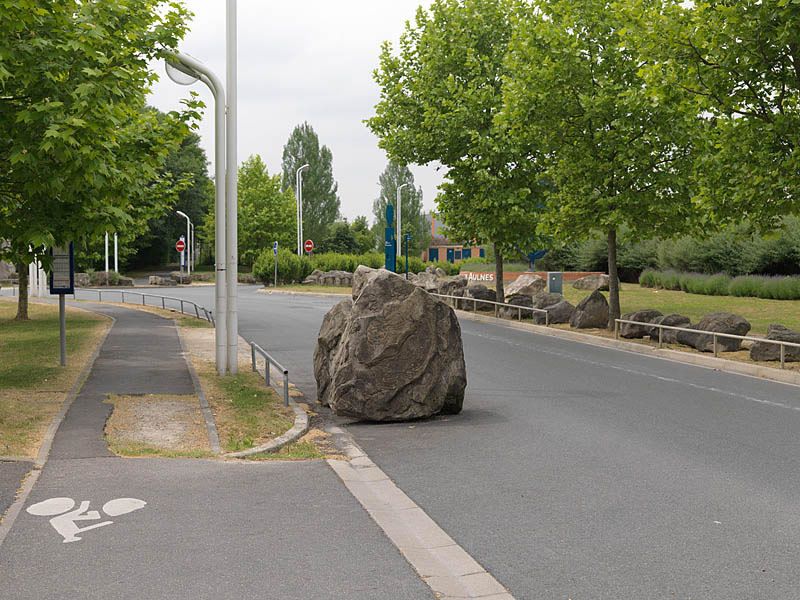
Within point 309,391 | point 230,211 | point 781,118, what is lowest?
point 309,391

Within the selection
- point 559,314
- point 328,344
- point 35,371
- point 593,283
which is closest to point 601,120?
point 559,314

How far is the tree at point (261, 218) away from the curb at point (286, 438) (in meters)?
68.1

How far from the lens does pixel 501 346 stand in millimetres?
19469

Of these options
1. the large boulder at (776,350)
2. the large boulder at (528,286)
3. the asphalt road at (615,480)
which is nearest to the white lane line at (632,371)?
the asphalt road at (615,480)

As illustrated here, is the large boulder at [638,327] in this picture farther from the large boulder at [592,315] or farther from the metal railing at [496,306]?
the metal railing at [496,306]

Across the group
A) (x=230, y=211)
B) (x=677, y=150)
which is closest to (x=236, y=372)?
(x=230, y=211)

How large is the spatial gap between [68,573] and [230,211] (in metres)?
9.73

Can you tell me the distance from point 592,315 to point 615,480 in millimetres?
16569

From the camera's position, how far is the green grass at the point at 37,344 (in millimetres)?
13305

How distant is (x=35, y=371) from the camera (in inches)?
546

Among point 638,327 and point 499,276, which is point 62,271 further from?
point 499,276

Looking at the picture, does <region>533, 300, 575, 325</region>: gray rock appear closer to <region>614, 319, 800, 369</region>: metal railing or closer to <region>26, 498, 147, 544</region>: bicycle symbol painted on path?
<region>614, 319, 800, 369</region>: metal railing

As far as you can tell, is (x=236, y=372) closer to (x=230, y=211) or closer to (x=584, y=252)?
(x=230, y=211)

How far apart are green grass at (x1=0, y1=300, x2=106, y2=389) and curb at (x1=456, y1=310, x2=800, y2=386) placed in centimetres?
1098
